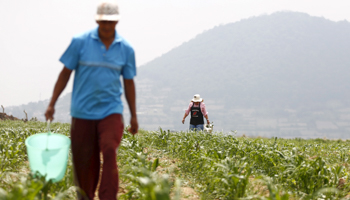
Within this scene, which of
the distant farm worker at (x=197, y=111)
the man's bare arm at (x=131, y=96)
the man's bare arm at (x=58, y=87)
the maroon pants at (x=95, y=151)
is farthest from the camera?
the distant farm worker at (x=197, y=111)

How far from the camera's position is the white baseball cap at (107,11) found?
3.53 meters

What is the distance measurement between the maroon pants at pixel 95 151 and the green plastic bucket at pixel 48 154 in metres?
0.14

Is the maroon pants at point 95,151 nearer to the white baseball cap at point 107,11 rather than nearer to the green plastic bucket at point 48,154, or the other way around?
the green plastic bucket at point 48,154

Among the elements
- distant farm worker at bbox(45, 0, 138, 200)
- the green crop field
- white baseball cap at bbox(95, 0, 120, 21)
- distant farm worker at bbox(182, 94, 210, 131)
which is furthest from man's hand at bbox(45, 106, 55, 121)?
distant farm worker at bbox(182, 94, 210, 131)

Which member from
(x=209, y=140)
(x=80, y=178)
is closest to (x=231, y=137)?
(x=209, y=140)

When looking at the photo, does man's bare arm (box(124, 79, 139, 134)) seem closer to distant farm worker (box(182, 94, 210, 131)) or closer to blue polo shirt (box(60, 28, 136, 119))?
blue polo shirt (box(60, 28, 136, 119))

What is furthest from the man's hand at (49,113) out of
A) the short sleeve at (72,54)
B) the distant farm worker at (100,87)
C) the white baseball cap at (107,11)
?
the white baseball cap at (107,11)

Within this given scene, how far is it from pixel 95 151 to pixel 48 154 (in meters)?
0.48

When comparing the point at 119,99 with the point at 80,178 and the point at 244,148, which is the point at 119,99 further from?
the point at 244,148

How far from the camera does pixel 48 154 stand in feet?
12.2

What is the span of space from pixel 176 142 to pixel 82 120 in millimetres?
5261

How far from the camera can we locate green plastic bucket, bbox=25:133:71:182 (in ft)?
12.2

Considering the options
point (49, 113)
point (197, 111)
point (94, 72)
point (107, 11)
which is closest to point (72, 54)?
point (94, 72)

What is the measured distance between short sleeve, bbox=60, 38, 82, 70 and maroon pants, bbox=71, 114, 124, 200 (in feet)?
1.93
